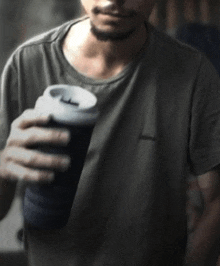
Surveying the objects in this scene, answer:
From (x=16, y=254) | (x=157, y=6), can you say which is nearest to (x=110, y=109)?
(x=157, y=6)

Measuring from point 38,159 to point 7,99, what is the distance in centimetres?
15

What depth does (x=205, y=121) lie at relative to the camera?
0.63m

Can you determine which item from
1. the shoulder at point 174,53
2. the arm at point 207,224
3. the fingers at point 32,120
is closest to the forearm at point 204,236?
the arm at point 207,224

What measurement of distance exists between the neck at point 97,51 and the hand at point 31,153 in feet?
0.46

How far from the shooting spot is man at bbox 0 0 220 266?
60cm

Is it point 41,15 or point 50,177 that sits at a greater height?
point 41,15

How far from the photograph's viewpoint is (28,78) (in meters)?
0.60

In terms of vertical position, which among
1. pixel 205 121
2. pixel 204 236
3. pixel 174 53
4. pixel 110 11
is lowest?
pixel 204 236

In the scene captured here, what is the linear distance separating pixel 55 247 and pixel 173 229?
204 millimetres

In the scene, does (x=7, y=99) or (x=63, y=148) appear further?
(x=7, y=99)

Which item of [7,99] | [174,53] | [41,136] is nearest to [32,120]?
[41,136]

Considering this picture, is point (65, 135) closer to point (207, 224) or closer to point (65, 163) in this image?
Result: point (65, 163)

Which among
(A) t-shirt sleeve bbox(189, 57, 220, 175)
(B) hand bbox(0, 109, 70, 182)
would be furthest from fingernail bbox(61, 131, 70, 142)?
(A) t-shirt sleeve bbox(189, 57, 220, 175)

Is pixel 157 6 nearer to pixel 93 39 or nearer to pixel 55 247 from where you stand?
pixel 93 39
